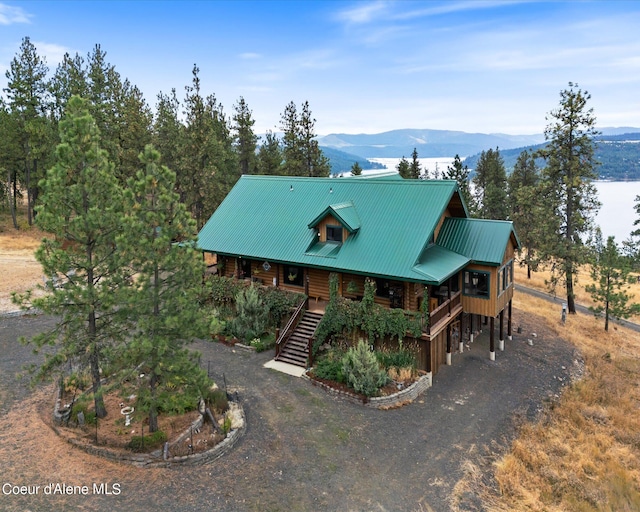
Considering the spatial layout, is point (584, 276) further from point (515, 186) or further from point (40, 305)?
point (40, 305)

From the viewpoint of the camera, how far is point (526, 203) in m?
32.0

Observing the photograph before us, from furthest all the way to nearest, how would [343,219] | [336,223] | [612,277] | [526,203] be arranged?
[526,203]
[612,277]
[336,223]
[343,219]

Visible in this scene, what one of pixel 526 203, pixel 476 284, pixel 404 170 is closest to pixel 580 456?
pixel 476 284

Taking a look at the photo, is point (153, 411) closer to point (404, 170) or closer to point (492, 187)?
point (404, 170)

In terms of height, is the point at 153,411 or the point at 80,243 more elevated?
the point at 80,243

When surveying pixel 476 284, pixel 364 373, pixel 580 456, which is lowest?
pixel 580 456

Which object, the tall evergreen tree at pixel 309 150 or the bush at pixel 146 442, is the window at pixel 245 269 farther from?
the tall evergreen tree at pixel 309 150

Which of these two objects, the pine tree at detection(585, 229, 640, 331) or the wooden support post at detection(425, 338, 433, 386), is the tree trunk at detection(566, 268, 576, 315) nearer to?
the pine tree at detection(585, 229, 640, 331)

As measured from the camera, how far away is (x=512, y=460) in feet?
45.0

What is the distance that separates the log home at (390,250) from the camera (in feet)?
64.1

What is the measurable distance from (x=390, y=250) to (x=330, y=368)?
224 inches

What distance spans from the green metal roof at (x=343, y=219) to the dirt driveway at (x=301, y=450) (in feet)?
16.9

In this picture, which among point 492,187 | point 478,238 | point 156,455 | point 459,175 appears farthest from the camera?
point 492,187

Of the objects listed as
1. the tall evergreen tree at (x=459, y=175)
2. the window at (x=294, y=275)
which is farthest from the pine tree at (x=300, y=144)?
the window at (x=294, y=275)
